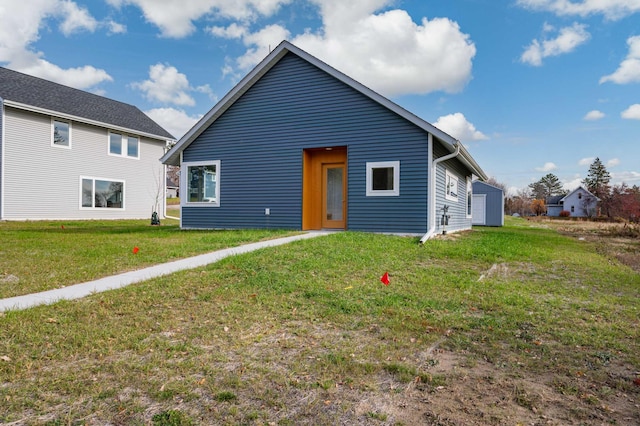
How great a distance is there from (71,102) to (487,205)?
1046 inches

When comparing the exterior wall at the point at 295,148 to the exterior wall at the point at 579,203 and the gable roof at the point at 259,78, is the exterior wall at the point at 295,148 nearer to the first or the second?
the gable roof at the point at 259,78

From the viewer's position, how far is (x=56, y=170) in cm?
1870

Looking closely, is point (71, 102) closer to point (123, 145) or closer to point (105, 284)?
point (123, 145)

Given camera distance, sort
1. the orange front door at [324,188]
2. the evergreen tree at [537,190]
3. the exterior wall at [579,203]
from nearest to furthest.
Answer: the orange front door at [324,188]
the exterior wall at [579,203]
the evergreen tree at [537,190]

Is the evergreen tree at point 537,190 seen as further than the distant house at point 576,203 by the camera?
Yes

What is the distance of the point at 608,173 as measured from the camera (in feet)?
245

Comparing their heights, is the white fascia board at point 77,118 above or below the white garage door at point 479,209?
above

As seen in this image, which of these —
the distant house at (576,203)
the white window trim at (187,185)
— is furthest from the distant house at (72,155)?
the distant house at (576,203)

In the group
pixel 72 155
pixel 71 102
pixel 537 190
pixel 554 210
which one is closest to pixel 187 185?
pixel 72 155

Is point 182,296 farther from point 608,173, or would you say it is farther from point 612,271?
point 608,173

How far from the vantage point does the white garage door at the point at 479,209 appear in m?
28.0

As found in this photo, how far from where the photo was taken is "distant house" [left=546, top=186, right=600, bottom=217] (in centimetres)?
6050

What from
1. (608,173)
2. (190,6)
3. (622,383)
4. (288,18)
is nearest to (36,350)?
(622,383)

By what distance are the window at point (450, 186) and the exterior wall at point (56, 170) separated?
17423 mm
